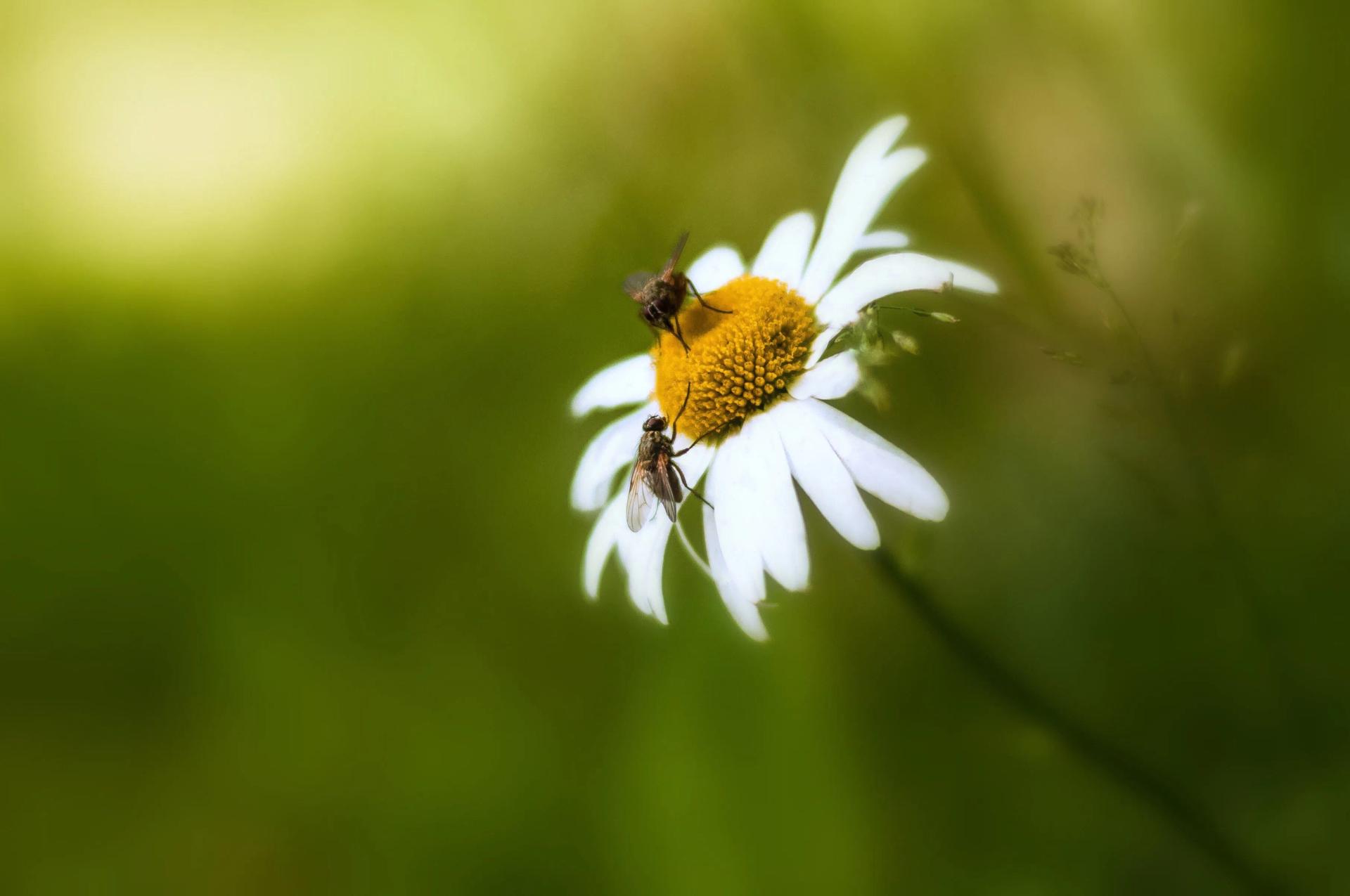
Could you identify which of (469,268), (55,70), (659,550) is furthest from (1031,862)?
(55,70)

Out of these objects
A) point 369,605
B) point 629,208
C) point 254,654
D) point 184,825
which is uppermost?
point 629,208

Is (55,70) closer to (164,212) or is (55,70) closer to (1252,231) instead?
(164,212)

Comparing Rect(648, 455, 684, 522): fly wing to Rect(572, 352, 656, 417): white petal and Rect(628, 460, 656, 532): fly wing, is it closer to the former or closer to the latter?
Rect(628, 460, 656, 532): fly wing

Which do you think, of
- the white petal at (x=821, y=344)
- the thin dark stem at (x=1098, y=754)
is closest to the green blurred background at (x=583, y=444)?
the thin dark stem at (x=1098, y=754)

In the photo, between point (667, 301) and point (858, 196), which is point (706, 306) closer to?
point (667, 301)

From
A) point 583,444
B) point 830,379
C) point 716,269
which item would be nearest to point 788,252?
point 716,269

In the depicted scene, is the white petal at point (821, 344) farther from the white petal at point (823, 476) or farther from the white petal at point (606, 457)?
the white petal at point (606, 457)
